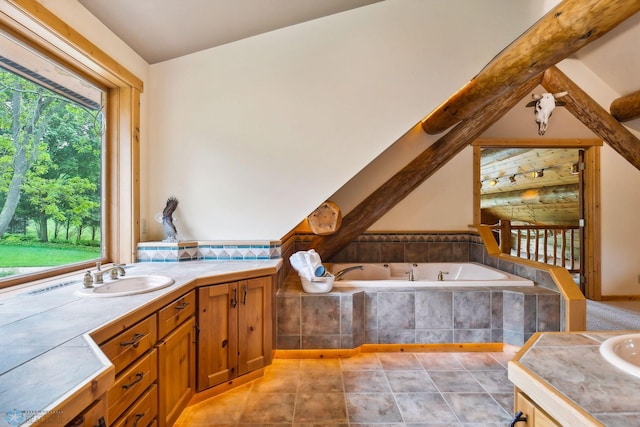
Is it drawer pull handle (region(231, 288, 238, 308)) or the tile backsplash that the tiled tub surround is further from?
drawer pull handle (region(231, 288, 238, 308))

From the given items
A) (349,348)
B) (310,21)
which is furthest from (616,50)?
(349,348)

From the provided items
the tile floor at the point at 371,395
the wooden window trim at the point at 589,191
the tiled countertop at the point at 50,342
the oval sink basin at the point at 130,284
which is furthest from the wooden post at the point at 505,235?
the oval sink basin at the point at 130,284

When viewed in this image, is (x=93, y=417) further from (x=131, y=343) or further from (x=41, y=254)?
(x=41, y=254)

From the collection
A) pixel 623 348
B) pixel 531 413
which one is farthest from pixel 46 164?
pixel 623 348

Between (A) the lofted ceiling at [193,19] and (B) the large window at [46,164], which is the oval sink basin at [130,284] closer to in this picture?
(B) the large window at [46,164]

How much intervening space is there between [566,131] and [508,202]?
230cm

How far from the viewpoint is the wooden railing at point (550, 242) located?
12.6ft

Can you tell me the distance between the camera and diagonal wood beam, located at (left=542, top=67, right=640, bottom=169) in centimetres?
343

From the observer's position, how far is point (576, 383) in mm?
667

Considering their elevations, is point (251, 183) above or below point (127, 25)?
below

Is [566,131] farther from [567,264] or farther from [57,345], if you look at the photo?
[57,345]

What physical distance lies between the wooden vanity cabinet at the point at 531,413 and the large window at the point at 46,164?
216cm

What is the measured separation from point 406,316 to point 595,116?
327 centimetres

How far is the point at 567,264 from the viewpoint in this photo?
203 inches
